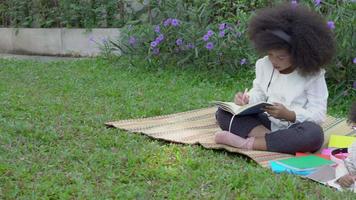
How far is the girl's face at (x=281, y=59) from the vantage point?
11.8ft

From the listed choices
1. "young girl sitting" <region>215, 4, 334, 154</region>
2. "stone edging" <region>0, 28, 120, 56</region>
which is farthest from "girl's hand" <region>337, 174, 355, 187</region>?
"stone edging" <region>0, 28, 120, 56</region>

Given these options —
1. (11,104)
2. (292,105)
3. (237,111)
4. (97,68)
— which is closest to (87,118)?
(11,104)

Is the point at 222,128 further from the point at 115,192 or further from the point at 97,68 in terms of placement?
the point at 97,68

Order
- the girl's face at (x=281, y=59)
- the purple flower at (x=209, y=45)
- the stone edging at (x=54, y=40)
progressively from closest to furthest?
1. the girl's face at (x=281, y=59)
2. the purple flower at (x=209, y=45)
3. the stone edging at (x=54, y=40)

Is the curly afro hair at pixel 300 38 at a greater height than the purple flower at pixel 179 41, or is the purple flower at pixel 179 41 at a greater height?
the curly afro hair at pixel 300 38

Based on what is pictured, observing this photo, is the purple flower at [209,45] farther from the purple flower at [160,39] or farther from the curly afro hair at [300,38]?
the curly afro hair at [300,38]

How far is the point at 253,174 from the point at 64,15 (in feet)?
21.4

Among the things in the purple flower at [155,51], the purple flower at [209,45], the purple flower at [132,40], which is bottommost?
the purple flower at [155,51]

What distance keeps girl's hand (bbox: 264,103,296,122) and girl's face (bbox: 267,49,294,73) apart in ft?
0.86

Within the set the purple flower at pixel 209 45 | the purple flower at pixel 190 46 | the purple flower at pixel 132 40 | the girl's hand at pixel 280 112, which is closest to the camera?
the girl's hand at pixel 280 112

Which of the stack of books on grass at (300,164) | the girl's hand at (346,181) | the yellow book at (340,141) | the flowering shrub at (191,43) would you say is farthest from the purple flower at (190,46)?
the girl's hand at (346,181)

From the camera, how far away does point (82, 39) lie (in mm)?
8812

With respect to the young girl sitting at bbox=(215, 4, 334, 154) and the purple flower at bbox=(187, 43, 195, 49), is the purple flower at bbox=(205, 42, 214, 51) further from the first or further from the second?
the young girl sitting at bbox=(215, 4, 334, 154)

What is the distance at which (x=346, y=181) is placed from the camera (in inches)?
113
